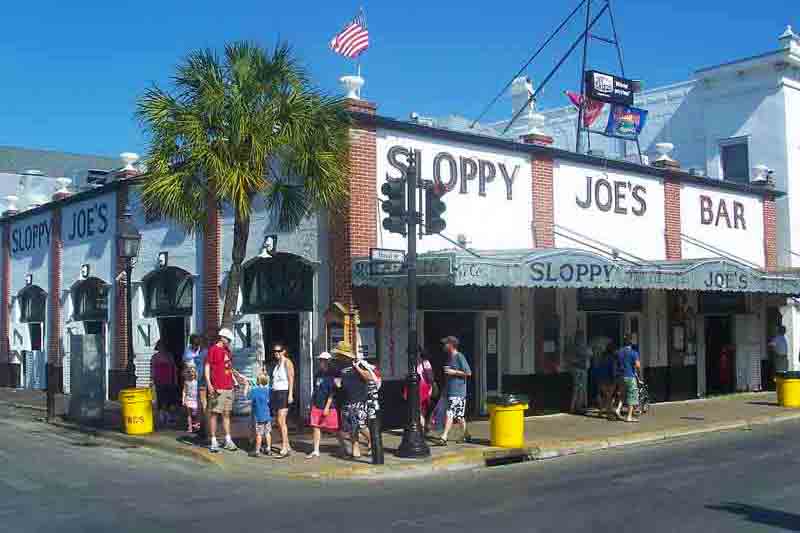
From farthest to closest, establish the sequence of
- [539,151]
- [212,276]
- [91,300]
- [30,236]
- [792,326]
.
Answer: [30,236]
[792,326]
[91,300]
[212,276]
[539,151]

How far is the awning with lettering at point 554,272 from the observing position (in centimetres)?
1530

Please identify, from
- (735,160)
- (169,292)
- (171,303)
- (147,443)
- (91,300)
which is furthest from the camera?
(735,160)

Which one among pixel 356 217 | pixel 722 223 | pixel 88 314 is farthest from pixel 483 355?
pixel 88 314

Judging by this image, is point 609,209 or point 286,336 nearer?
point 286,336

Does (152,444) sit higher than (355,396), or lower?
lower

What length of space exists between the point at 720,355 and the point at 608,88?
25.7 feet

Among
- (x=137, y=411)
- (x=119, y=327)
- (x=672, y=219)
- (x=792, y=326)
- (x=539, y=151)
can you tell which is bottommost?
(x=137, y=411)

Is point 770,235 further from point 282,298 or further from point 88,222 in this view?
point 88,222

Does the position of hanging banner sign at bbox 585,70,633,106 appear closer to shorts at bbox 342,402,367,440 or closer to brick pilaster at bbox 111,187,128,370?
brick pilaster at bbox 111,187,128,370

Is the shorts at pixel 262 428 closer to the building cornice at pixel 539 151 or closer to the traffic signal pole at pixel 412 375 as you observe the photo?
the traffic signal pole at pixel 412 375

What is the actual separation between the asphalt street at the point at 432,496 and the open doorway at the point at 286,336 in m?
3.63

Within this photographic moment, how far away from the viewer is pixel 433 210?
14125 millimetres

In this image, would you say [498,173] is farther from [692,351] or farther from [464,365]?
[692,351]

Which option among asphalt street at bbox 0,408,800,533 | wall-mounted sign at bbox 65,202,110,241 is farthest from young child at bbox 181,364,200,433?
wall-mounted sign at bbox 65,202,110,241
